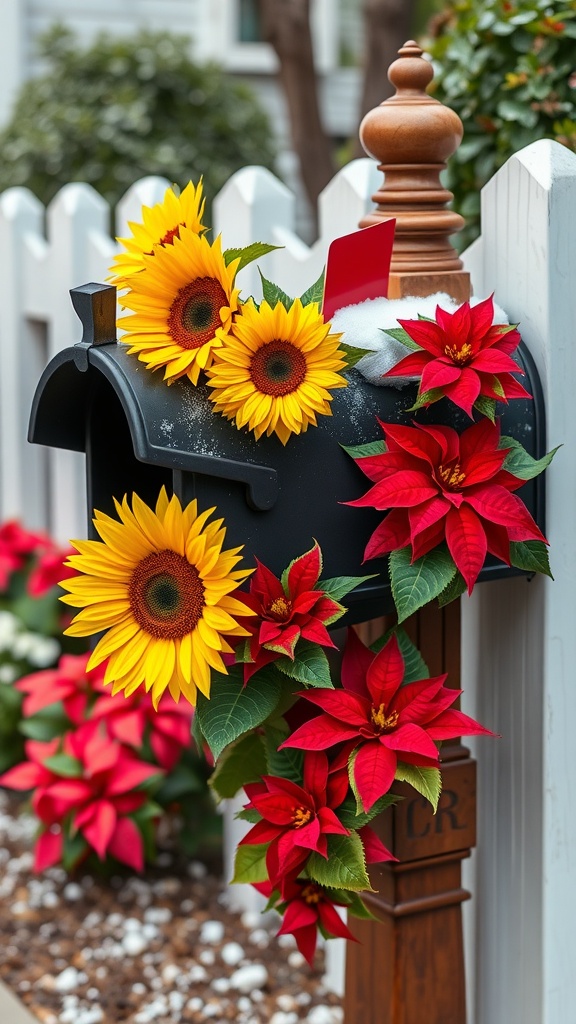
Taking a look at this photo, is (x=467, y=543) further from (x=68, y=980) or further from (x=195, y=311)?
(x=68, y=980)

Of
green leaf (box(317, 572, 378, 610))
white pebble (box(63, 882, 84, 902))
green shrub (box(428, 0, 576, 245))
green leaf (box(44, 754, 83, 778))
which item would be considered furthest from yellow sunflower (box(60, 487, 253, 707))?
white pebble (box(63, 882, 84, 902))

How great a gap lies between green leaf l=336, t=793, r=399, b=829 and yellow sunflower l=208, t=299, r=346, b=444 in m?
0.41

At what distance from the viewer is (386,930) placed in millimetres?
1482

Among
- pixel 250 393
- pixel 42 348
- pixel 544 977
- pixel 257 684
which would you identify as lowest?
pixel 544 977

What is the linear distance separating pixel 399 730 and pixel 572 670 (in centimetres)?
37

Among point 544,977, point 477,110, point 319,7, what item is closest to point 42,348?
point 477,110

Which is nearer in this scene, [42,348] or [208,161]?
[42,348]

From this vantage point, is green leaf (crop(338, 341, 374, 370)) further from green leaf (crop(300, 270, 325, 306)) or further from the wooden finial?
the wooden finial

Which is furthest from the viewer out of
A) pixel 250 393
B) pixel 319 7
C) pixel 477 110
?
pixel 319 7

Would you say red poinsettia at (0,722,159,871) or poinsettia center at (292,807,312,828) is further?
red poinsettia at (0,722,159,871)

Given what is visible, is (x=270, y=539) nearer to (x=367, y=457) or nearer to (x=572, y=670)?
(x=367, y=457)

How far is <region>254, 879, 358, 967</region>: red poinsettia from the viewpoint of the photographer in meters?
1.31

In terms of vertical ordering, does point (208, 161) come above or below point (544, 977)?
above

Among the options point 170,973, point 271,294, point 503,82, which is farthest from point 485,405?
point 170,973
